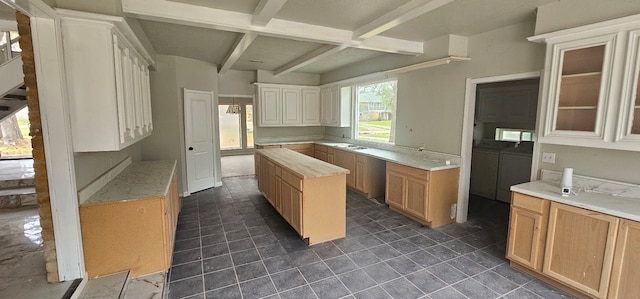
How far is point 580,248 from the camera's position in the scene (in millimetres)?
2160

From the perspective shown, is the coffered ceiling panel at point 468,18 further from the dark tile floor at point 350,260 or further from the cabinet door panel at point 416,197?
the dark tile floor at point 350,260

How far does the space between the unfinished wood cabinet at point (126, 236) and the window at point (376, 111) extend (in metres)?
3.84

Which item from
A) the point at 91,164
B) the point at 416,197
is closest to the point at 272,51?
the point at 91,164

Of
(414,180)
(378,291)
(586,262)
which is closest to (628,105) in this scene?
(586,262)

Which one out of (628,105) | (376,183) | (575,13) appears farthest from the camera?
(376,183)

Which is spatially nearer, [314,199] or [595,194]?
[595,194]

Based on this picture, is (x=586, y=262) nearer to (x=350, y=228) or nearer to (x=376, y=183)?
(x=350, y=228)

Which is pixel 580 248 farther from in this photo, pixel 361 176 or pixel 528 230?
pixel 361 176

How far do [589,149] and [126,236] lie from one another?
13.1ft

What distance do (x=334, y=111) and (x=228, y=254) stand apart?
13.4 ft

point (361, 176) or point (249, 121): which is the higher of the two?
point (249, 121)

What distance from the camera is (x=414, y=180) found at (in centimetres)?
372

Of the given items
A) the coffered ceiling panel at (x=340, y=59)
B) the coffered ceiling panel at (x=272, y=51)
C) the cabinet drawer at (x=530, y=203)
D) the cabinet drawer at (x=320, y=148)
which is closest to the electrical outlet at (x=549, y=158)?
the cabinet drawer at (x=530, y=203)

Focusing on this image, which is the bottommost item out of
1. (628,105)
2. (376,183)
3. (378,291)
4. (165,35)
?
(378,291)
